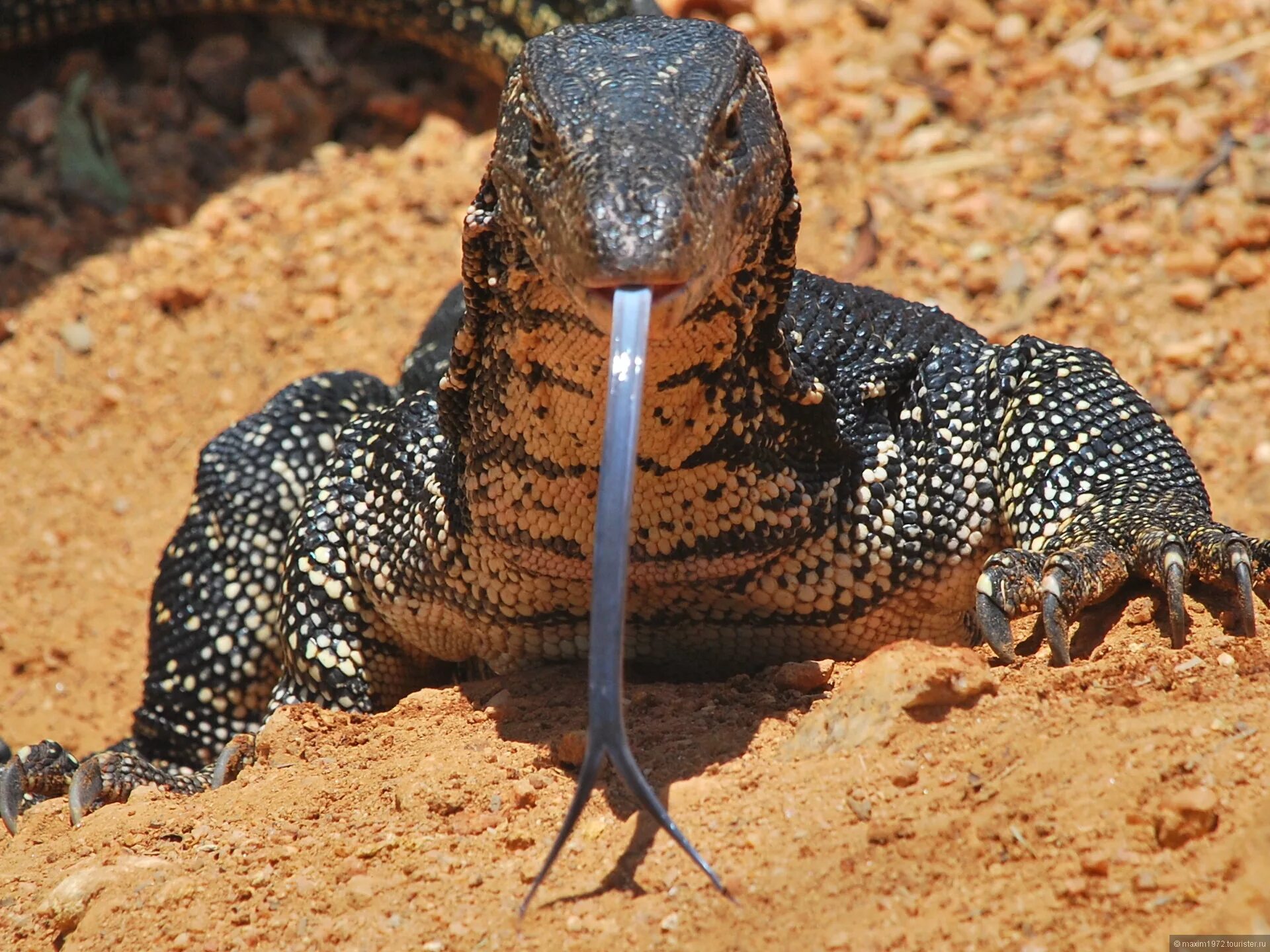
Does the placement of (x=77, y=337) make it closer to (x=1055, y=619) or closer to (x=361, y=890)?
(x=361, y=890)

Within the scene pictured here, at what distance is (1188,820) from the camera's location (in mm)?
2916

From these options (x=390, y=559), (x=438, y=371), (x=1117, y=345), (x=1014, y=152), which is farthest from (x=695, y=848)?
(x=1014, y=152)

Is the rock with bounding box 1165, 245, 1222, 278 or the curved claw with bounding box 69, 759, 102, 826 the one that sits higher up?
the rock with bounding box 1165, 245, 1222, 278

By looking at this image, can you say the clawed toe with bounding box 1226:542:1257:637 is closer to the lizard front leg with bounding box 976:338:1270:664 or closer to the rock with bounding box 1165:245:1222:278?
the lizard front leg with bounding box 976:338:1270:664

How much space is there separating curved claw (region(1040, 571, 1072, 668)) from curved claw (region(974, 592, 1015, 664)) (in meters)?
0.10

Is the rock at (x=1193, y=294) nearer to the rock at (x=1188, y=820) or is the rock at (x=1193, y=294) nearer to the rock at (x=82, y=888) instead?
the rock at (x=1188, y=820)

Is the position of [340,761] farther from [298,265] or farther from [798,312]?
[298,265]

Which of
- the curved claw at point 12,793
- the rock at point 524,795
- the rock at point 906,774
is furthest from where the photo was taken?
the curved claw at point 12,793

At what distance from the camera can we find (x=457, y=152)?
9383 mm

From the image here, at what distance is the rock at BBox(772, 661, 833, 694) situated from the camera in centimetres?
405

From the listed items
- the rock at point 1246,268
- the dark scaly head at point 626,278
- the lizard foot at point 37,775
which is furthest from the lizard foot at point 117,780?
the rock at point 1246,268

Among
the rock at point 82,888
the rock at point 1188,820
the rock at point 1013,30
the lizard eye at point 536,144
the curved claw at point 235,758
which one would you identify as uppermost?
the rock at point 1013,30

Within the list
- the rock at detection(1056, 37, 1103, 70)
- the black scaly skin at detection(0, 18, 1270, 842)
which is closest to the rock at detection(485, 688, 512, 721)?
the black scaly skin at detection(0, 18, 1270, 842)

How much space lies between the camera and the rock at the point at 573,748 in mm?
3855
